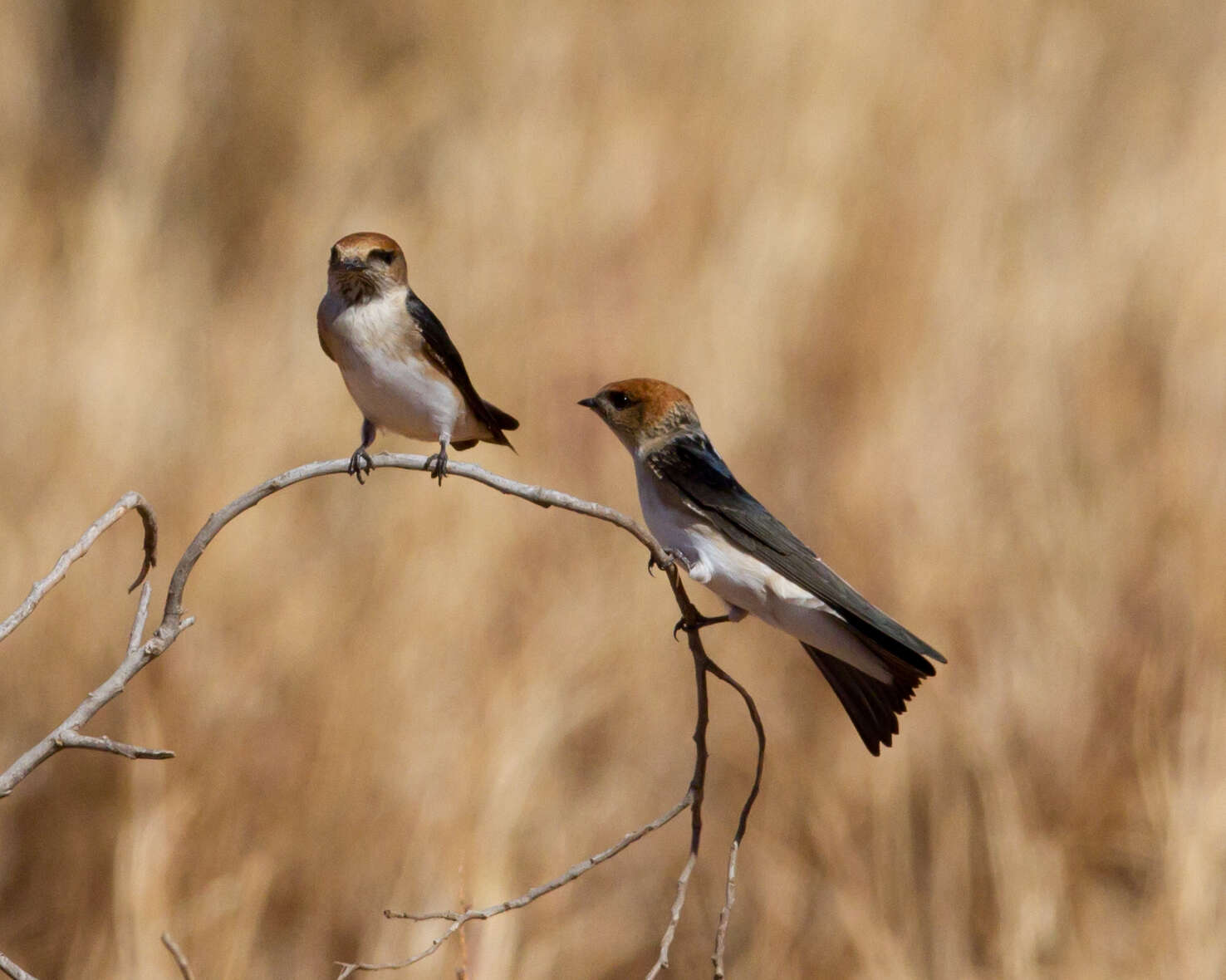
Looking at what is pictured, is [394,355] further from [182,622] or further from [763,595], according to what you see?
[182,622]

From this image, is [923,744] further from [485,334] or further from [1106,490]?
[485,334]

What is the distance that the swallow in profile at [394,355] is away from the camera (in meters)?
2.65

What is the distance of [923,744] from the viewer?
477 cm

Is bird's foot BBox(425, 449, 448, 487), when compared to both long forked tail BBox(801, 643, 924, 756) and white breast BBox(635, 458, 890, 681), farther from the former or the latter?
long forked tail BBox(801, 643, 924, 756)

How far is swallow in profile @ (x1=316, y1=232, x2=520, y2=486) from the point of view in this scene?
104 inches

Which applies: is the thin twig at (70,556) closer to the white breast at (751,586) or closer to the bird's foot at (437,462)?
the bird's foot at (437,462)

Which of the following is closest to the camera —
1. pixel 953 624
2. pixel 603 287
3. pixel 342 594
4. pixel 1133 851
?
pixel 1133 851

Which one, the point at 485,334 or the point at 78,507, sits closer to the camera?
the point at 78,507

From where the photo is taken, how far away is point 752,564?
8.85 ft

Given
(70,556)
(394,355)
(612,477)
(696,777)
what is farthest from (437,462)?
(612,477)

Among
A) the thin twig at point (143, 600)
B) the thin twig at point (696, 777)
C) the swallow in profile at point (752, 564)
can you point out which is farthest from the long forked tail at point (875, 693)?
the thin twig at point (143, 600)

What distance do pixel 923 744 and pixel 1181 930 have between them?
3.81 ft

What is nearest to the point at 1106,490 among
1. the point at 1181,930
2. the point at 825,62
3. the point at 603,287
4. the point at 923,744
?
the point at 923,744

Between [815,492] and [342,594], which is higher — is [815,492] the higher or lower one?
the higher one
